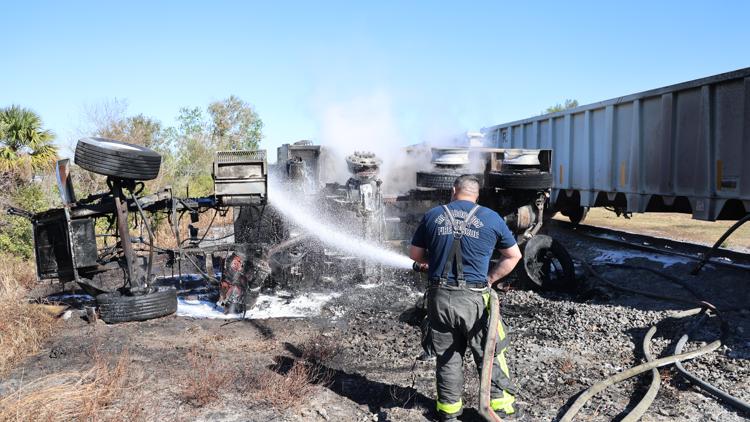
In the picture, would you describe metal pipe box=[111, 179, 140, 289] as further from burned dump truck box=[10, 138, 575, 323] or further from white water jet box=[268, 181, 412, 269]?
white water jet box=[268, 181, 412, 269]

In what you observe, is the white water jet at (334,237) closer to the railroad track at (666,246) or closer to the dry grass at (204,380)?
the dry grass at (204,380)

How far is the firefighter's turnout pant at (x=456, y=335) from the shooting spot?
13.1 feet

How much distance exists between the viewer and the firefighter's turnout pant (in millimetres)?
3990

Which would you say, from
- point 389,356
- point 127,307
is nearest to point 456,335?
point 389,356

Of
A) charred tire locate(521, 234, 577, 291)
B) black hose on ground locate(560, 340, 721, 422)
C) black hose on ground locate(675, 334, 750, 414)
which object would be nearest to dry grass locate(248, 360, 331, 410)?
black hose on ground locate(560, 340, 721, 422)

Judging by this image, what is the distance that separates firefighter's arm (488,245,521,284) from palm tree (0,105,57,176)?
14609 mm

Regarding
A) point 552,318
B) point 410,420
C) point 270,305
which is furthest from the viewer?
point 270,305

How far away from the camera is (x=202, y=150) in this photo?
95.1 feet

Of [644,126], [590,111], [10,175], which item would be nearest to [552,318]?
[644,126]

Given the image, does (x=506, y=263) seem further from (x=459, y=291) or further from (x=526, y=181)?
(x=526, y=181)

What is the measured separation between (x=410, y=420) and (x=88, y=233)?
485cm

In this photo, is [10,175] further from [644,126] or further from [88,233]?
[644,126]

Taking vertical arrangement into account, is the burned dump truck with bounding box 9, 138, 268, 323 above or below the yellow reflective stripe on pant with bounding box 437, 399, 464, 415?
above

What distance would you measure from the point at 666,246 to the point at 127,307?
32.5 ft
